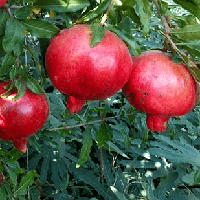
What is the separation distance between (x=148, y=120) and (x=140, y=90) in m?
0.13

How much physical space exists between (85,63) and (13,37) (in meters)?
0.24

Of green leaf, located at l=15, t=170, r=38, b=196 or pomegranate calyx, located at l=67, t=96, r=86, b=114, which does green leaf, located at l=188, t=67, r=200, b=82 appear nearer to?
pomegranate calyx, located at l=67, t=96, r=86, b=114

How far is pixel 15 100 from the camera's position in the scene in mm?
982

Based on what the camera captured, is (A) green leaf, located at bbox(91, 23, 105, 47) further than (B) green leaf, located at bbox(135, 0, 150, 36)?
No

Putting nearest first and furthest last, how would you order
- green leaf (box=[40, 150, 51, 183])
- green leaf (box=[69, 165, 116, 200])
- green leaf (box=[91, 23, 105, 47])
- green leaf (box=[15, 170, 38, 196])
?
green leaf (box=[91, 23, 105, 47]), green leaf (box=[15, 170, 38, 196]), green leaf (box=[69, 165, 116, 200]), green leaf (box=[40, 150, 51, 183])

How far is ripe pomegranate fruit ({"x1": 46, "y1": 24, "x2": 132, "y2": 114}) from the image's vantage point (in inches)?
31.3

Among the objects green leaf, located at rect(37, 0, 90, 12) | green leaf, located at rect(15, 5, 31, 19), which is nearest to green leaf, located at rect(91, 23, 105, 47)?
green leaf, located at rect(37, 0, 90, 12)

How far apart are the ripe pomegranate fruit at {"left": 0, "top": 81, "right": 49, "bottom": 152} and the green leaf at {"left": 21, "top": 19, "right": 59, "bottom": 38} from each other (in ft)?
0.59

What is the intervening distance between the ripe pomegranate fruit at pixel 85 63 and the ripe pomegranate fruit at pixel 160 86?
8cm

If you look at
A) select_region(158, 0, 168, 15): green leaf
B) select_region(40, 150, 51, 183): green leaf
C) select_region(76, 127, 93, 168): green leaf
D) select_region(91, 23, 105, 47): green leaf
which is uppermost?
select_region(158, 0, 168, 15): green leaf

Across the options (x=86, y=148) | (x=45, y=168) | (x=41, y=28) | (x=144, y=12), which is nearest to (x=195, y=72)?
(x=144, y=12)

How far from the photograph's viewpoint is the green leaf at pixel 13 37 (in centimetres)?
91

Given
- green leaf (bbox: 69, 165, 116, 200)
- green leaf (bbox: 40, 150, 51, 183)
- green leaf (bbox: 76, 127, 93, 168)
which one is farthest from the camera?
green leaf (bbox: 40, 150, 51, 183)

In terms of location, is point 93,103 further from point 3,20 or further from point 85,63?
point 85,63
